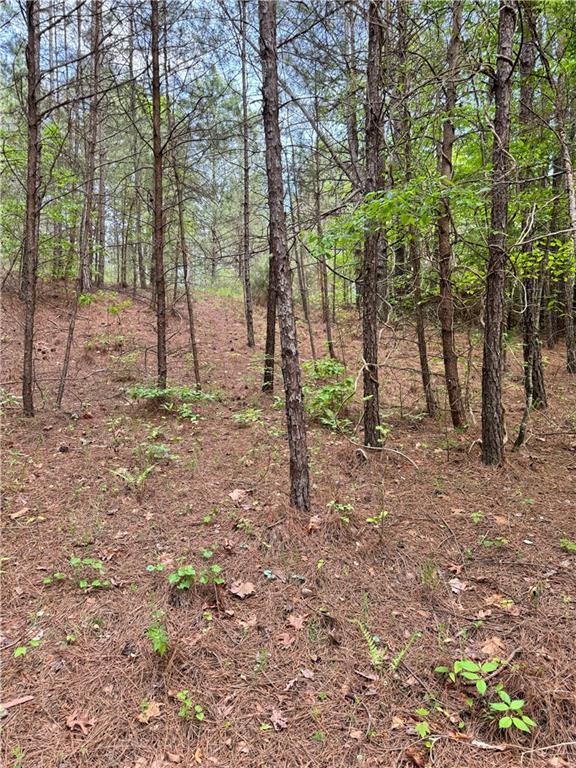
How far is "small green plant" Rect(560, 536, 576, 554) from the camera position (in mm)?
3639

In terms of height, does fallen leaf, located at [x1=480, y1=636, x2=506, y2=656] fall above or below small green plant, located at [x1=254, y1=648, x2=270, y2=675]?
above

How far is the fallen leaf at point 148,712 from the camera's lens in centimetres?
236

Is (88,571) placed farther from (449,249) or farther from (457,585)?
(449,249)

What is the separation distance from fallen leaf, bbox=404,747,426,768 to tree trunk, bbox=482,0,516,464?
3966mm

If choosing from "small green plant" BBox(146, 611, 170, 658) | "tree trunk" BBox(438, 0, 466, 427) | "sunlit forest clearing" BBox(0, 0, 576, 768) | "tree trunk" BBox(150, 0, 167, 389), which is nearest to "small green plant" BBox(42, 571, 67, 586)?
"sunlit forest clearing" BBox(0, 0, 576, 768)

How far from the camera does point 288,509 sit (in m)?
4.15

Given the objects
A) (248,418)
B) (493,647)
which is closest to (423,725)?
(493,647)

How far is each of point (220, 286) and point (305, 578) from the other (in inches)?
881

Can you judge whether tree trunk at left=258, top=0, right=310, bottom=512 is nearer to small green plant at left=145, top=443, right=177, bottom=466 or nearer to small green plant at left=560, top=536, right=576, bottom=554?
small green plant at left=145, top=443, right=177, bottom=466

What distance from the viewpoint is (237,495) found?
4.72m

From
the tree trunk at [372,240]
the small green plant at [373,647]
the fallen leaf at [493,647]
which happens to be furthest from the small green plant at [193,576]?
the tree trunk at [372,240]

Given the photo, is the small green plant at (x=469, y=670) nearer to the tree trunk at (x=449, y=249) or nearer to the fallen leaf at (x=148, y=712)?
the fallen leaf at (x=148, y=712)

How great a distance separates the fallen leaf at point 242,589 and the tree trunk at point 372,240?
9.60 feet

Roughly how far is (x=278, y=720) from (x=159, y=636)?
36.2 inches
